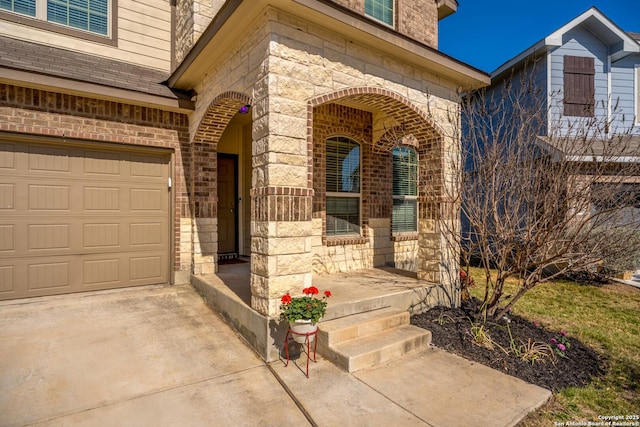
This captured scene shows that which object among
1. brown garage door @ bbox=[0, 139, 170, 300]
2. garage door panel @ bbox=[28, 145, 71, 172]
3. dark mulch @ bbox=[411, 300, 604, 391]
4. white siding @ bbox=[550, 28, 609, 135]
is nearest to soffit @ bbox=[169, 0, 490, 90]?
brown garage door @ bbox=[0, 139, 170, 300]

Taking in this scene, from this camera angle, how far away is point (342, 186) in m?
6.61

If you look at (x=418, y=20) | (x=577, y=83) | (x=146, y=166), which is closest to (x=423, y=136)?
(x=418, y=20)

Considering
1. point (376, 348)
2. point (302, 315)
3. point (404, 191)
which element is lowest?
point (376, 348)

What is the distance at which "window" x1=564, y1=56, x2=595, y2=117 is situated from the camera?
923cm

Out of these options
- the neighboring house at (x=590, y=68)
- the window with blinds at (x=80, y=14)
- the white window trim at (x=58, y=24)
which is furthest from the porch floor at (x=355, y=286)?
the neighboring house at (x=590, y=68)

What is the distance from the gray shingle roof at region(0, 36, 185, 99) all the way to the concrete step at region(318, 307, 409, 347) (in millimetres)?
4461

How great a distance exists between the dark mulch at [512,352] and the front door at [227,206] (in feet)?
14.6

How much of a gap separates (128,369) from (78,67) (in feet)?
14.5

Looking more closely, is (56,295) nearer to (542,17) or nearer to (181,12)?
(181,12)

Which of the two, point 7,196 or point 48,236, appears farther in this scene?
point 48,236

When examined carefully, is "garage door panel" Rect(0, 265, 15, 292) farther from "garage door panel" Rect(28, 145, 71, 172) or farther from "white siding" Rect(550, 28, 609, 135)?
"white siding" Rect(550, 28, 609, 135)

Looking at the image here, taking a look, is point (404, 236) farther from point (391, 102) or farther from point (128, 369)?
point (128, 369)

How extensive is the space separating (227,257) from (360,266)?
2958 millimetres

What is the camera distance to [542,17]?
1205cm
